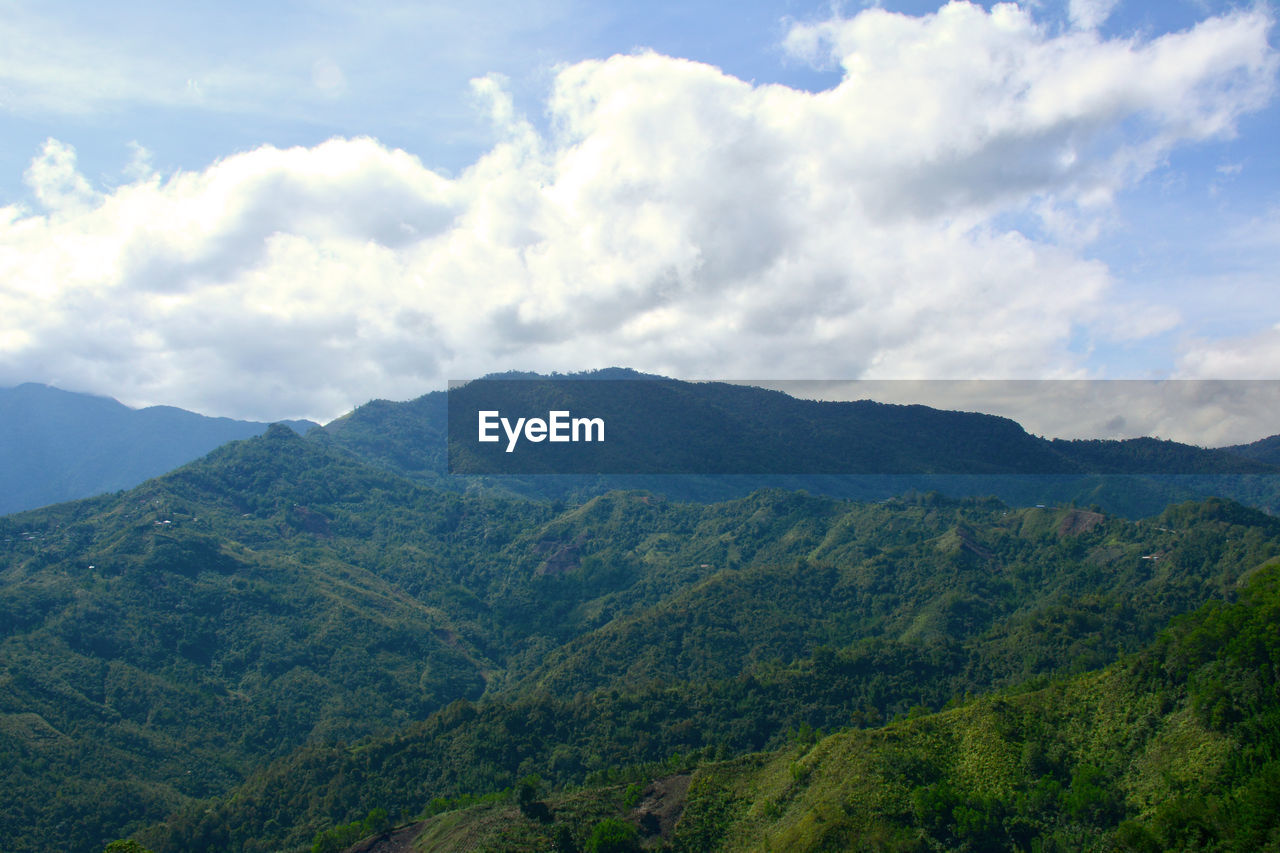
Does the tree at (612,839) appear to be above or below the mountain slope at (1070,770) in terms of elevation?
below

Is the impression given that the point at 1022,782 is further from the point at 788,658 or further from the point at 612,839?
the point at 788,658

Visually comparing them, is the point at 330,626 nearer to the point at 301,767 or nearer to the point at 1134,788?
the point at 301,767

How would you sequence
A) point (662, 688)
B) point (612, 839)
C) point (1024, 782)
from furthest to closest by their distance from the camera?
1. point (662, 688)
2. point (612, 839)
3. point (1024, 782)

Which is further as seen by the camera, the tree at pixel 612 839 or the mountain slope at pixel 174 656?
the mountain slope at pixel 174 656

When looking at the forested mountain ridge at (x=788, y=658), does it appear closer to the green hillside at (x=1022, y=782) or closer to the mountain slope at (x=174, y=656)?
the mountain slope at (x=174, y=656)

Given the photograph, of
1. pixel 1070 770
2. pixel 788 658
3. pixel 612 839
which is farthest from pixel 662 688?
pixel 1070 770

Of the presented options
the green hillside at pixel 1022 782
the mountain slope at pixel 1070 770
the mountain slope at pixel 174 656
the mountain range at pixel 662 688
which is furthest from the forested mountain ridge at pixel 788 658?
the mountain slope at pixel 1070 770

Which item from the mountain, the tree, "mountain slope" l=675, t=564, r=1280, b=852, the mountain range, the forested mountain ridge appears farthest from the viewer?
the forested mountain ridge

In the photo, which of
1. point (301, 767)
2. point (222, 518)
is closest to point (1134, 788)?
point (301, 767)

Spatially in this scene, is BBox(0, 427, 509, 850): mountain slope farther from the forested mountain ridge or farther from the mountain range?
the forested mountain ridge

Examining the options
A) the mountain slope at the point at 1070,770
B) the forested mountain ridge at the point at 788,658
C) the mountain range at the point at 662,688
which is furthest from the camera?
the forested mountain ridge at the point at 788,658

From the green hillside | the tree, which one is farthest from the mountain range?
the tree

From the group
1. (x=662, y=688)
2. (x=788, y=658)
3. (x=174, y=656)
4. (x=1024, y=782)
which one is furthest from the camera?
(x=174, y=656)
